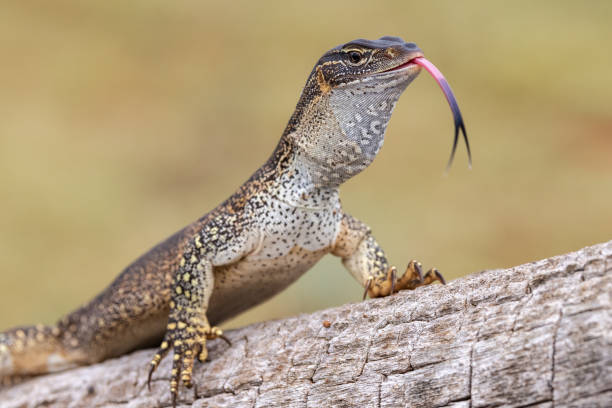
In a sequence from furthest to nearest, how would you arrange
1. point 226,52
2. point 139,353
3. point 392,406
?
1. point 226,52
2. point 139,353
3. point 392,406

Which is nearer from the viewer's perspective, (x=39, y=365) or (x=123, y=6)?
(x=39, y=365)

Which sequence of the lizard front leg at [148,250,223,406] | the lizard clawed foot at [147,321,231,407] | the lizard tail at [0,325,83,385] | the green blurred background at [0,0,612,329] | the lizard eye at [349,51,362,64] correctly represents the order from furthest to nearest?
the green blurred background at [0,0,612,329] < the lizard tail at [0,325,83,385] < the lizard front leg at [148,250,223,406] < the lizard clawed foot at [147,321,231,407] < the lizard eye at [349,51,362,64]

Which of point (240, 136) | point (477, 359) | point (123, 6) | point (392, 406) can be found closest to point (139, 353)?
point (392, 406)

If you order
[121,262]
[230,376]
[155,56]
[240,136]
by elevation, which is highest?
[155,56]

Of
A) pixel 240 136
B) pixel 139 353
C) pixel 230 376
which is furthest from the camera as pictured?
pixel 240 136

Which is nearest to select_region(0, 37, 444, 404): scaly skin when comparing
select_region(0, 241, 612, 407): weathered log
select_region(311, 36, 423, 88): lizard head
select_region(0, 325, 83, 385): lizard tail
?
select_region(311, 36, 423, 88): lizard head

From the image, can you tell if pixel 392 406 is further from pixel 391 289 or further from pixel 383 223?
pixel 383 223

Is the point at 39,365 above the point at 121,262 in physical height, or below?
below

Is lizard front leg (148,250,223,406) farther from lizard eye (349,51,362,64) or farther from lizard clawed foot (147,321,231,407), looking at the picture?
lizard eye (349,51,362,64)

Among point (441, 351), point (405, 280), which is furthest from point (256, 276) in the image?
point (441, 351)
